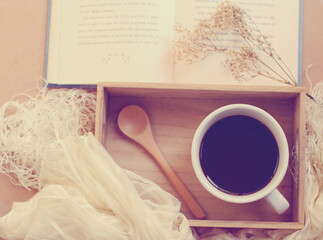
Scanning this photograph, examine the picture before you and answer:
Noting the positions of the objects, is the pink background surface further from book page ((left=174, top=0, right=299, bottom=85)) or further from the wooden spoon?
the wooden spoon

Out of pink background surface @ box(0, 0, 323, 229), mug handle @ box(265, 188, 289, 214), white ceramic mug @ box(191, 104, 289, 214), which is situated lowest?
mug handle @ box(265, 188, 289, 214)

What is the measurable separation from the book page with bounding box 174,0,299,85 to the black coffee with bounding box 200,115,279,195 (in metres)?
0.12

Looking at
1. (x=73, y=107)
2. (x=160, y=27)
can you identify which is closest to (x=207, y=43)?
(x=160, y=27)

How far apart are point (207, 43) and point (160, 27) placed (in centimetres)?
8

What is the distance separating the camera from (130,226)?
0.48 meters

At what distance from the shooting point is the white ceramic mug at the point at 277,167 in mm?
449

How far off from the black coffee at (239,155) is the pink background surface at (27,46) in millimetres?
162

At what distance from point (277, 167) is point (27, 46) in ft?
1.44

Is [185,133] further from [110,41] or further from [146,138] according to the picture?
[110,41]

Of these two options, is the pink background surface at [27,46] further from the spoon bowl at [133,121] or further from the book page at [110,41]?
the spoon bowl at [133,121]

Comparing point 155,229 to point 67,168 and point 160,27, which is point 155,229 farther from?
point 160,27

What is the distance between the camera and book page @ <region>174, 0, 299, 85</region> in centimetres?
59

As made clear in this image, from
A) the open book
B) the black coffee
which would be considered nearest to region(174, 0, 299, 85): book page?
the open book

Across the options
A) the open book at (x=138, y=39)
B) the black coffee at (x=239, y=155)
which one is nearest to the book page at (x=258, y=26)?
the open book at (x=138, y=39)
